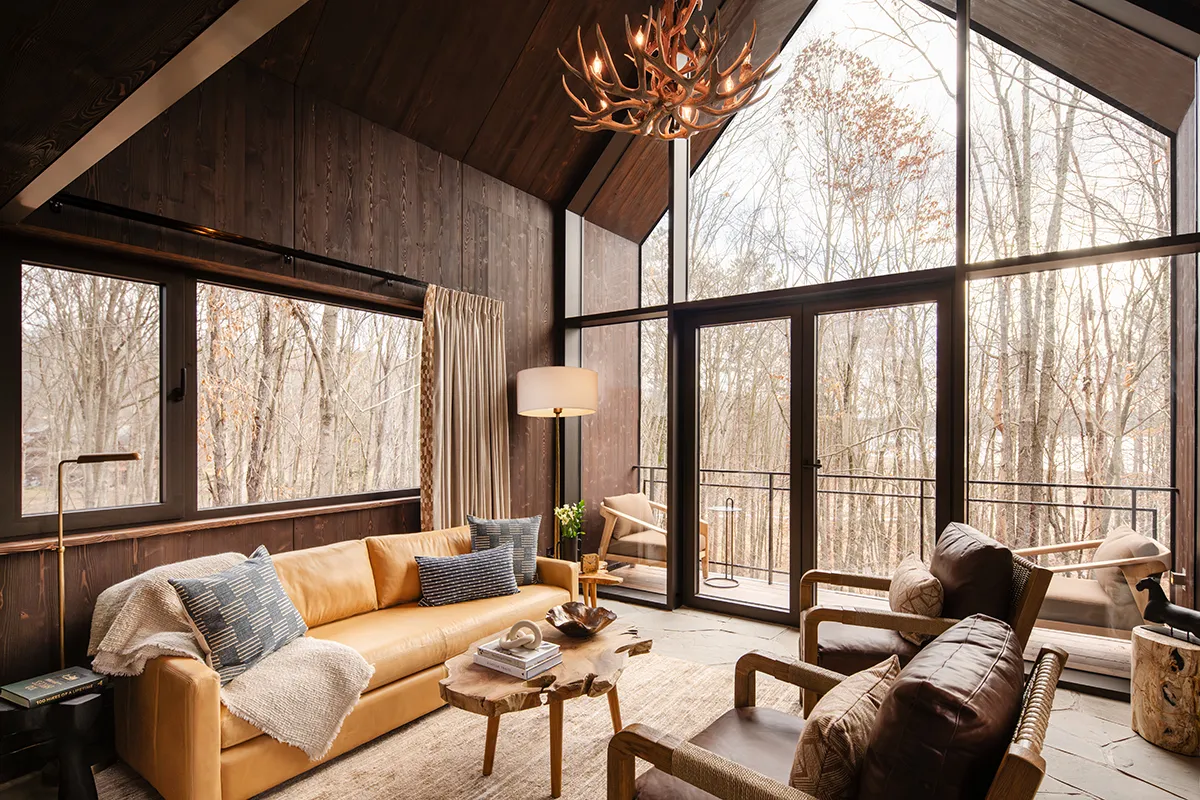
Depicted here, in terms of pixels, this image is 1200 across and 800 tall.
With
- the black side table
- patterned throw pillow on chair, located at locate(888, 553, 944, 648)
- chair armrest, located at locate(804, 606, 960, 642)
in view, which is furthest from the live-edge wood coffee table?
the black side table

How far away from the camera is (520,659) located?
2219 millimetres

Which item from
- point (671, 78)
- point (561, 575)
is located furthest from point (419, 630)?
point (671, 78)

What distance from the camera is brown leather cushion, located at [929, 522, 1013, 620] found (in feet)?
7.33

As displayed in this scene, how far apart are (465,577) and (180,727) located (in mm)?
1463

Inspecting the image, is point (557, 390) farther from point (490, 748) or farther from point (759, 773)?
point (759, 773)

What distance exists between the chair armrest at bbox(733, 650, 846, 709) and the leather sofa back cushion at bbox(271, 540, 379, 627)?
2040 millimetres

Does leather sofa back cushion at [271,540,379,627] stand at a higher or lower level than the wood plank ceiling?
lower

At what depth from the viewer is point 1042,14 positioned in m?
3.48

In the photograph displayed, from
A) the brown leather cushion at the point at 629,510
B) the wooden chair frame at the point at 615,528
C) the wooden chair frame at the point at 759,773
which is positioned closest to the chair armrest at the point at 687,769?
the wooden chair frame at the point at 759,773

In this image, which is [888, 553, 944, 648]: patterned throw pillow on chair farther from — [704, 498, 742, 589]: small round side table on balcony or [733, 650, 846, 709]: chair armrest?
[704, 498, 742, 589]: small round side table on balcony

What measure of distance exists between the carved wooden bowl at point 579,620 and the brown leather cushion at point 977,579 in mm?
1354

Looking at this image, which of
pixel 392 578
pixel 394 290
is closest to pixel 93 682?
pixel 392 578

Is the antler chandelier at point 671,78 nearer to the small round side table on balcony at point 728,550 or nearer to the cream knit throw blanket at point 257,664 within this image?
the cream knit throw blanket at point 257,664

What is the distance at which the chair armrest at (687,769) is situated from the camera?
1.28 metres
